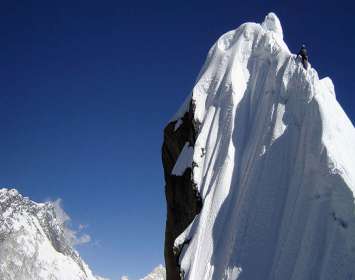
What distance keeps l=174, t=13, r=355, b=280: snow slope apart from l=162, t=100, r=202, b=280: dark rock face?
0.88m

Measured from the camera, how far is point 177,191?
29859 mm

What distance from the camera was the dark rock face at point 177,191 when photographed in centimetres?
2706

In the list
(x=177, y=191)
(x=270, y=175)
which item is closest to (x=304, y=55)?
(x=270, y=175)

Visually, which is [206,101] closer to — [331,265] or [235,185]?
[235,185]

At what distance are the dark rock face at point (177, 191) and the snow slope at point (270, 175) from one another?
2.89ft

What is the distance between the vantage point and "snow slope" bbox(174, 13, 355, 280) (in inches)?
Result: 693

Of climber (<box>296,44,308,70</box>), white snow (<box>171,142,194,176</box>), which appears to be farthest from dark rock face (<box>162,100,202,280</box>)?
climber (<box>296,44,308,70</box>)

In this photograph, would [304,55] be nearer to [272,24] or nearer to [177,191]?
[272,24]

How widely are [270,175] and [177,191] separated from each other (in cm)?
956

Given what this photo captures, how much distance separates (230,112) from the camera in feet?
87.2

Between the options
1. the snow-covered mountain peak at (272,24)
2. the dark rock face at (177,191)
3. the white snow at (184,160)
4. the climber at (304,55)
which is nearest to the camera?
the climber at (304,55)

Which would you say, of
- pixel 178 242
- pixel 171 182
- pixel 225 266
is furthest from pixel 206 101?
pixel 225 266

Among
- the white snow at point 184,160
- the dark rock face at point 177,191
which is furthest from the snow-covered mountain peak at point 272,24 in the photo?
the white snow at point 184,160

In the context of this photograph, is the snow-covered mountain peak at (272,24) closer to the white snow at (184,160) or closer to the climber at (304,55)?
the climber at (304,55)
